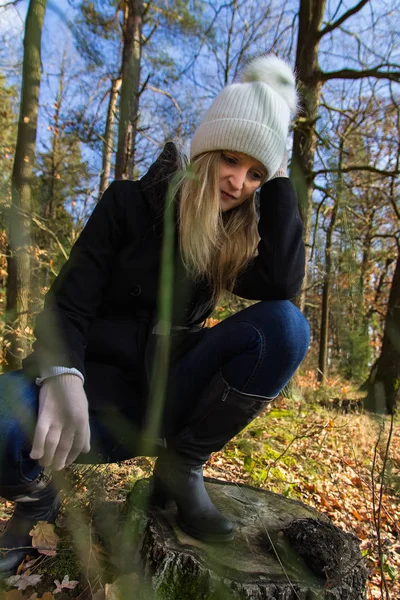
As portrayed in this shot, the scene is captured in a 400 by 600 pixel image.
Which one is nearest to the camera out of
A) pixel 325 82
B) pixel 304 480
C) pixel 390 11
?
pixel 304 480

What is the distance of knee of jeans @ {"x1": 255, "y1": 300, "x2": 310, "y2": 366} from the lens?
1276 millimetres

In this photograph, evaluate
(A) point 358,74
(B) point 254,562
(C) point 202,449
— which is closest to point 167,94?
(A) point 358,74

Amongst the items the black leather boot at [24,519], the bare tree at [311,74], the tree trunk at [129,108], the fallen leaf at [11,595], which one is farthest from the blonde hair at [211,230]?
the tree trunk at [129,108]

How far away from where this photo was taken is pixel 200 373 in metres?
1.39

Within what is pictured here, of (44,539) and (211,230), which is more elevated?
(211,230)

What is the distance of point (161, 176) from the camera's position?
141cm

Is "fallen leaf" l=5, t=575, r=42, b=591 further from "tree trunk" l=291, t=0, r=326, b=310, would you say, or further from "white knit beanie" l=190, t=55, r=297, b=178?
"tree trunk" l=291, t=0, r=326, b=310

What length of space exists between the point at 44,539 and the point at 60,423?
535 mm

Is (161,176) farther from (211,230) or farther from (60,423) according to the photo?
(60,423)

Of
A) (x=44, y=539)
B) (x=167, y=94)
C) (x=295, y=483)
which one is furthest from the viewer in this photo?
(x=167, y=94)

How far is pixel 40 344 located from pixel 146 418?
44 centimetres

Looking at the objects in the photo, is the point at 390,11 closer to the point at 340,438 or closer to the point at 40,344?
the point at 340,438

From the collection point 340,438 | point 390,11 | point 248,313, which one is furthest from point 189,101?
point 248,313

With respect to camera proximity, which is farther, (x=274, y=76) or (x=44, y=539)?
(x=274, y=76)
